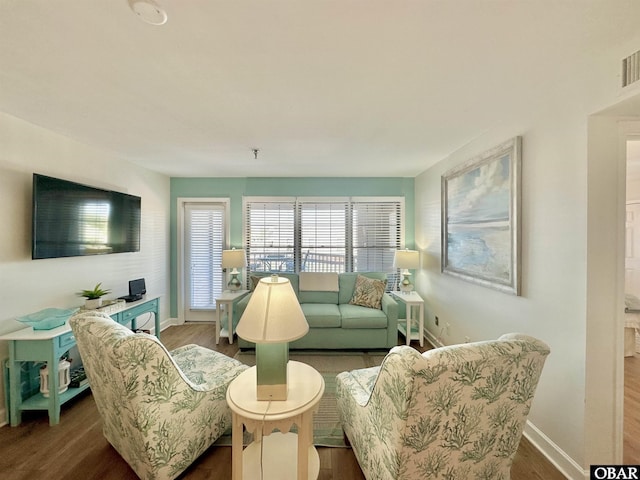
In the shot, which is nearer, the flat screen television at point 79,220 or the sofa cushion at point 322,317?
the flat screen television at point 79,220

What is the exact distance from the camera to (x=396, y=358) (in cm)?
119

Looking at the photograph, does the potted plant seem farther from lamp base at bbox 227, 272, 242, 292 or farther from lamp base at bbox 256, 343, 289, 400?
lamp base at bbox 256, 343, 289, 400

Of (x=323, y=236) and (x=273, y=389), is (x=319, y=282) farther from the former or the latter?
(x=273, y=389)

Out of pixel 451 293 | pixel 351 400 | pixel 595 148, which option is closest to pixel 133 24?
pixel 351 400

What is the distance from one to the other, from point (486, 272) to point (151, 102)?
3081 millimetres

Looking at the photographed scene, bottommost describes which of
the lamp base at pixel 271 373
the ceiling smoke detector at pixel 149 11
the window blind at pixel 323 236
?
the lamp base at pixel 271 373

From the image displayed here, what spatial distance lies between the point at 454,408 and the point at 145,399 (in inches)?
61.9

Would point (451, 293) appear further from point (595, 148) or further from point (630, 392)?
point (595, 148)

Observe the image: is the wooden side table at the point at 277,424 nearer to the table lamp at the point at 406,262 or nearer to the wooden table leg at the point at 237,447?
the wooden table leg at the point at 237,447

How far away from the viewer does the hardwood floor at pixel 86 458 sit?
165 centimetres

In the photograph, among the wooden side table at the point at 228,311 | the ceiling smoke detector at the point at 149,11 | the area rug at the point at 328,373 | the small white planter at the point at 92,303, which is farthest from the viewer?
the wooden side table at the point at 228,311

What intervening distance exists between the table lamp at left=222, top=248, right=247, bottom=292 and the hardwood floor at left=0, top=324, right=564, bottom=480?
207cm

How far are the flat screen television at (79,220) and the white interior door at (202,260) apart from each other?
1019 millimetres

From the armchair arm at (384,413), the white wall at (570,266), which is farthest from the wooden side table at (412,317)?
the armchair arm at (384,413)
